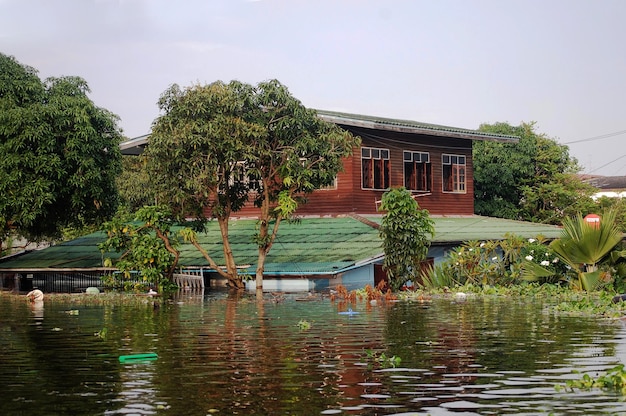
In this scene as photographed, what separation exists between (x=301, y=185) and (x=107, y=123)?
1018cm

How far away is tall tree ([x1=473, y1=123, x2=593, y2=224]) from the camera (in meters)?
51.5

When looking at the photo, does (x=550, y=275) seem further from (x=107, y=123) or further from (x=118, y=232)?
(x=107, y=123)

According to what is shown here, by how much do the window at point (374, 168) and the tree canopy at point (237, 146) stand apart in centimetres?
735

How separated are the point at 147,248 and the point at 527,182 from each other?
27.0 meters

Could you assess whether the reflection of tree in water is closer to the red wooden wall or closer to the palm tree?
the palm tree

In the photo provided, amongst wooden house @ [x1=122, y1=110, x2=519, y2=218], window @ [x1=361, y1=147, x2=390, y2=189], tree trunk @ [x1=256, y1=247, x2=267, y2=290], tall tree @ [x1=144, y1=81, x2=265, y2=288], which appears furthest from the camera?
window @ [x1=361, y1=147, x2=390, y2=189]

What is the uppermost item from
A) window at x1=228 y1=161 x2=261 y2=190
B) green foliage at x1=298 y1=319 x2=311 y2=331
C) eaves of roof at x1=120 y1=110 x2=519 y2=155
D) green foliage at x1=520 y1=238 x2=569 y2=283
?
eaves of roof at x1=120 y1=110 x2=519 y2=155

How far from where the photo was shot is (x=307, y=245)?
1401 inches

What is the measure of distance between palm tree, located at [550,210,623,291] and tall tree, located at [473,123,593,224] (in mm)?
24909

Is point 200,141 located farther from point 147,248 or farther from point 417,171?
point 417,171

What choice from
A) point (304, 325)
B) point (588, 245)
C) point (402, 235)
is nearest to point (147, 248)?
point (402, 235)

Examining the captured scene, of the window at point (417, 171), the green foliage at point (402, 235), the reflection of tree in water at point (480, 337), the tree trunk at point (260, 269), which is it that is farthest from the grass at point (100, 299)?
the window at point (417, 171)

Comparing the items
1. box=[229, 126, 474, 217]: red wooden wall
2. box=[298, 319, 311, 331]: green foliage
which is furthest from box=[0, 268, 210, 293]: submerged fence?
box=[298, 319, 311, 331]: green foliage

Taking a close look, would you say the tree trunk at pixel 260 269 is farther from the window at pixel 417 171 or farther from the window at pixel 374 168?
the window at pixel 417 171
